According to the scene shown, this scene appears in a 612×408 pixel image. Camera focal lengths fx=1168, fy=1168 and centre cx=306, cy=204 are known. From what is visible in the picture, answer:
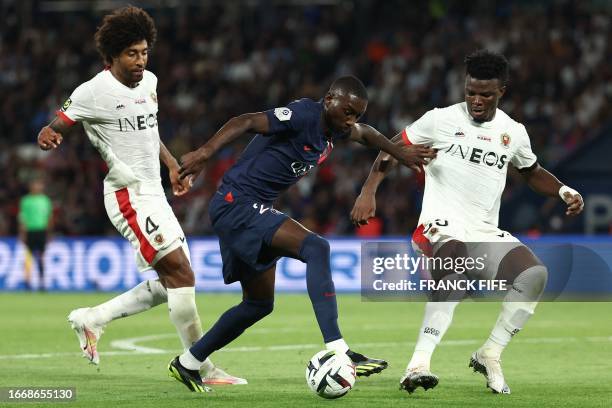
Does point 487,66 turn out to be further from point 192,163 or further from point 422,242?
point 192,163

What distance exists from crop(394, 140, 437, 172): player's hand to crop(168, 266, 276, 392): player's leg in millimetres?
1149

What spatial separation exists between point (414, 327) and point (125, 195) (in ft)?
19.2

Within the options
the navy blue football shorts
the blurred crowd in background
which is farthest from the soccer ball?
the blurred crowd in background

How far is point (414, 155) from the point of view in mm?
7914

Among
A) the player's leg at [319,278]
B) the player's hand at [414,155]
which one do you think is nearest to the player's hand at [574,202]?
the player's hand at [414,155]

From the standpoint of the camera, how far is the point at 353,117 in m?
7.51

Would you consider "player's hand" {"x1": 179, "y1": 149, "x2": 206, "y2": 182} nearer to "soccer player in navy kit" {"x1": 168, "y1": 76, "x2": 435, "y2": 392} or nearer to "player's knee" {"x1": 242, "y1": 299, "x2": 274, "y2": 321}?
"soccer player in navy kit" {"x1": 168, "y1": 76, "x2": 435, "y2": 392}

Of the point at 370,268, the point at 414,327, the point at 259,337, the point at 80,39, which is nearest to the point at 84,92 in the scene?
the point at 259,337

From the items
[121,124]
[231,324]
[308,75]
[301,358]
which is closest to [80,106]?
[121,124]

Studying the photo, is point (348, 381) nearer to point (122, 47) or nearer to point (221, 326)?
point (221, 326)

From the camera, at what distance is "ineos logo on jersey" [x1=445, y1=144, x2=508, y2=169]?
802cm

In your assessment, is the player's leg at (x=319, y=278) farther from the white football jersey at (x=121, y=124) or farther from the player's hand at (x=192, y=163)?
the white football jersey at (x=121, y=124)

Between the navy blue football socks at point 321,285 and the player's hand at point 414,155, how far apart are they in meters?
0.96

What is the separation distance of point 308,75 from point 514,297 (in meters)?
16.8
